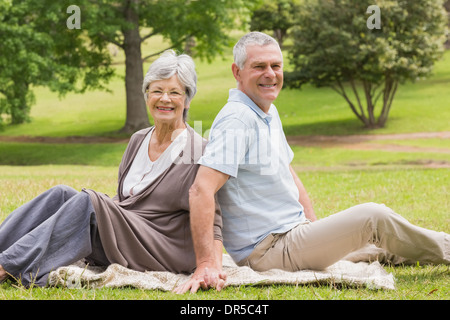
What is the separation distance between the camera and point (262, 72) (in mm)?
4551

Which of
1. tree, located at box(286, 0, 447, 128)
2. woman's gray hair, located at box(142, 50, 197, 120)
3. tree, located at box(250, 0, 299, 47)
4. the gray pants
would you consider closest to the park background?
the gray pants

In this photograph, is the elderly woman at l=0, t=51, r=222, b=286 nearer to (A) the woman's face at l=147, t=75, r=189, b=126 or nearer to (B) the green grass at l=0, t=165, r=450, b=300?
(A) the woman's face at l=147, t=75, r=189, b=126

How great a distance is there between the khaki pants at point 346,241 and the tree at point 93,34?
59.2 ft

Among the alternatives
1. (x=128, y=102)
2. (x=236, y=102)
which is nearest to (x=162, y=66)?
(x=236, y=102)

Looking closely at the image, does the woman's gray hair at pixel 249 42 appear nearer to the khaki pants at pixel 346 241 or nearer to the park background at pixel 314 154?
the park background at pixel 314 154

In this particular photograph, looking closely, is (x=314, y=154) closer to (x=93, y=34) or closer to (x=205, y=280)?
(x=93, y=34)

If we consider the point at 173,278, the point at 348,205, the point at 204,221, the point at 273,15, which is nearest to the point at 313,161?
the point at 348,205

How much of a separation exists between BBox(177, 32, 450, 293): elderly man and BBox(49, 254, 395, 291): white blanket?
0.16 meters

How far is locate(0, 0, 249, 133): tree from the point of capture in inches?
857

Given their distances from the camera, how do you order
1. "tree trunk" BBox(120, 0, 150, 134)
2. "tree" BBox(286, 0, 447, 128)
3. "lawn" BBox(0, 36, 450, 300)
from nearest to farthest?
"lawn" BBox(0, 36, 450, 300) → "tree" BBox(286, 0, 447, 128) → "tree trunk" BBox(120, 0, 150, 134)

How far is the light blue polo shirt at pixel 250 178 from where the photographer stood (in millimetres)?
4383

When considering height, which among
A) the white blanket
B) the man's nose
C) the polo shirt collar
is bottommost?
the white blanket

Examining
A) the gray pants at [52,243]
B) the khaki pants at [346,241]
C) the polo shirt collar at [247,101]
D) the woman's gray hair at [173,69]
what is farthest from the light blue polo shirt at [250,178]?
the gray pants at [52,243]
